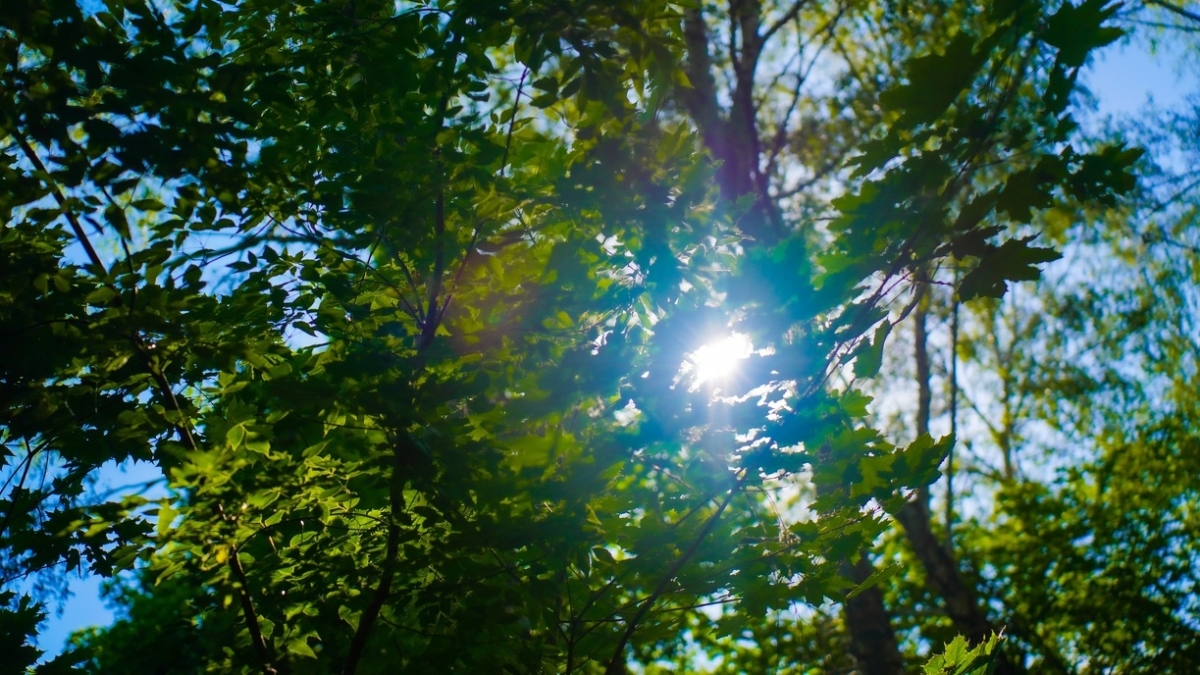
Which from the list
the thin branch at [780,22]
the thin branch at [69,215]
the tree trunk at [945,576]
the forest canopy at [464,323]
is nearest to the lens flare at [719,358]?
the forest canopy at [464,323]

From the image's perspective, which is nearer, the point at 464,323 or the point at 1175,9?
the point at 464,323

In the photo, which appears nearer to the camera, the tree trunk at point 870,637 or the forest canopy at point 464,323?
the forest canopy at point 464,323

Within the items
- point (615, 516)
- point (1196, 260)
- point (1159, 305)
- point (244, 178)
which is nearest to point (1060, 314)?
point (1159, 305)

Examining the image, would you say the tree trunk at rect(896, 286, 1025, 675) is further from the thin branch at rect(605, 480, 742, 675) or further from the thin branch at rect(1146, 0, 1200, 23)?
the thin branch at rect(605, 480, 742, 675)

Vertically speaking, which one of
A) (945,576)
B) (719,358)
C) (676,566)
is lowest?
(676,566)

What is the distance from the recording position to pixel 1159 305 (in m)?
10.5

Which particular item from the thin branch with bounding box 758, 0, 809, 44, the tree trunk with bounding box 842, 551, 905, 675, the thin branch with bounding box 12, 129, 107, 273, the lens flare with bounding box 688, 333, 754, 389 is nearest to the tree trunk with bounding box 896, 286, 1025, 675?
the tree trunk with bounding box 842, 551, 905, 675

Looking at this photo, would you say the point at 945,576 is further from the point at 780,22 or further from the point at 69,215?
the point at 69,215

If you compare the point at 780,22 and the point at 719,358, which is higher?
the point at 780,22

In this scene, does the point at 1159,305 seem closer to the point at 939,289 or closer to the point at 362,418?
the point at 939,289

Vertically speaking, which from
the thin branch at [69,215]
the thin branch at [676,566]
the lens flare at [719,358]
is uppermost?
the thin branch at [69,215]

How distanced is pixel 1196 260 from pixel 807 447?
34.5 ft

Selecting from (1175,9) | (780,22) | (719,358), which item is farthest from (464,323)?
(1175,9)

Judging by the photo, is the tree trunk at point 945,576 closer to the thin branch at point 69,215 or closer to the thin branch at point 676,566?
the thin branch at point 676,566
